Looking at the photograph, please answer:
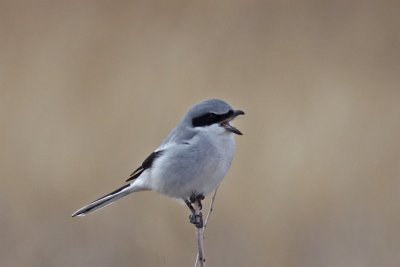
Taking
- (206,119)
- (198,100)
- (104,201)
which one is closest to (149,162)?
(104,201)

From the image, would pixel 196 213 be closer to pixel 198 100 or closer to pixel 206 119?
pixel 206 119

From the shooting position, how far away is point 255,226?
4.79 meters

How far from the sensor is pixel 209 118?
301cm

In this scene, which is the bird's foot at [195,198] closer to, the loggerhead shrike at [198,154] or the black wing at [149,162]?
the loggerhead shrike at [198,154]

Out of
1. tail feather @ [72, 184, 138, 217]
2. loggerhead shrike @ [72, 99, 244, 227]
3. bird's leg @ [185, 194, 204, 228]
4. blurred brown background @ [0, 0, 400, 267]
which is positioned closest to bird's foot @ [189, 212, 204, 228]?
bird's leg @ [185, 194, 204, 228]

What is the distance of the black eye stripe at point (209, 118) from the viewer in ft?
9.75

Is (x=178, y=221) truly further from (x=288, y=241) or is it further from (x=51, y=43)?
(x=51, y=43)

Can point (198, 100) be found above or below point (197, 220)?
above

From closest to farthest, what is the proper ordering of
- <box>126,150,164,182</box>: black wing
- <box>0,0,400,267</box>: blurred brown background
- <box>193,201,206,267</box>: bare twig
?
<box>193,201,206,267</box>: bare twig
<box>126,150,164,182</box>: black wing
<box>0,0,400,267</box>: blurred brown background

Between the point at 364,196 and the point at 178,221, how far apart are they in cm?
102

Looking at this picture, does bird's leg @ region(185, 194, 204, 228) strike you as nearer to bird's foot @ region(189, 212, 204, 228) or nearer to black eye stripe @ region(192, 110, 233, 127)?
bird's foot @ region(189, 212, 204, 228)

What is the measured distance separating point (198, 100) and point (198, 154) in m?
2.14

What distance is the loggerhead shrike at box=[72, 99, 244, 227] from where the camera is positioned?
9.86 feet

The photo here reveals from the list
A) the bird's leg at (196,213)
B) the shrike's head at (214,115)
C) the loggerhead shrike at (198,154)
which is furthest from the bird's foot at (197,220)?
the shrike's head at (214,115)
